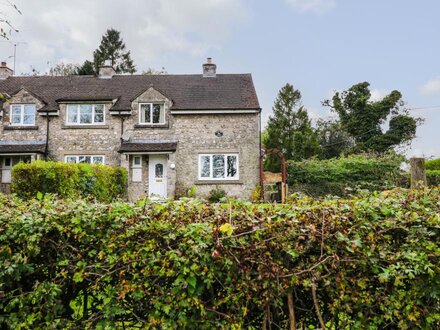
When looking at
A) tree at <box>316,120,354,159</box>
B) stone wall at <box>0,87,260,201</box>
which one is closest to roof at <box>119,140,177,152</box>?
stone wall at <box>0,87,260,201</box>

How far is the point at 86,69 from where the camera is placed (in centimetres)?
5147

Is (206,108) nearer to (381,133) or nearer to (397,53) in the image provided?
(397,53)

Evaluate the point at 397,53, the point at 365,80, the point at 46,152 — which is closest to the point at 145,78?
the point at 46,152

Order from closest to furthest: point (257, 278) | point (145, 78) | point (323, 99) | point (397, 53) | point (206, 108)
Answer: point (257, 278) < point (397, 53) < point (206, 108) < point (145, 78) < point (323, 99)

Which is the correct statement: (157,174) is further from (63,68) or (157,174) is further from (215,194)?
(63,68)

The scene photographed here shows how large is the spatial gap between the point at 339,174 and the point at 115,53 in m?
41.9

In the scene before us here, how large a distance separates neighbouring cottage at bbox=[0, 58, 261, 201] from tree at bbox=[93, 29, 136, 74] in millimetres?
→ 32373

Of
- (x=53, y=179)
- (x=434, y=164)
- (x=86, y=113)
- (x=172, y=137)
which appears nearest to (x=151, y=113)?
(x=172, y=137)

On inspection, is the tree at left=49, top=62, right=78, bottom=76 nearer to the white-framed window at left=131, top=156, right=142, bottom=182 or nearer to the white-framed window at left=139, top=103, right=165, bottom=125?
the white-framed window at left=139, top=103, right=165, bottom=125

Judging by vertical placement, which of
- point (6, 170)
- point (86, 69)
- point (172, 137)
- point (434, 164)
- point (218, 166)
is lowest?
point (6, 170)

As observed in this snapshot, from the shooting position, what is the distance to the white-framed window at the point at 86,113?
82.7 feet

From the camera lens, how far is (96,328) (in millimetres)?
3211

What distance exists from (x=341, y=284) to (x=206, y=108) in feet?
72.0

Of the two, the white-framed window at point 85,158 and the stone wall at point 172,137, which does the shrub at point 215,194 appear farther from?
the white-framed window at point 85,158
